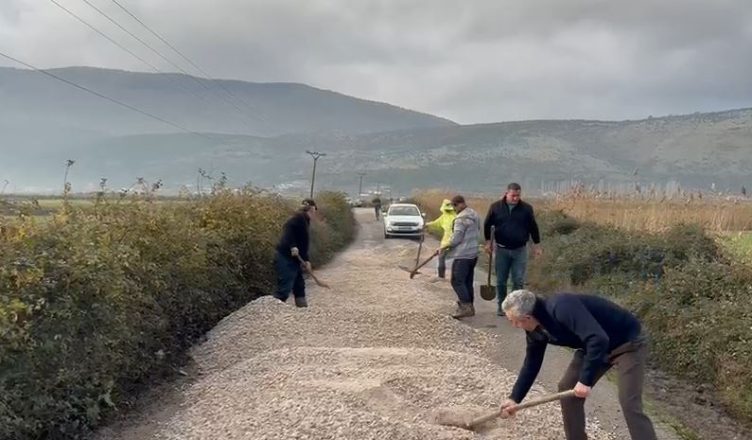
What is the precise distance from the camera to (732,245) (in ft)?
43.1

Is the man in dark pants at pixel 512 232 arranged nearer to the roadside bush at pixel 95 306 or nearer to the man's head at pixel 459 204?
the man's head at pixel 459 204

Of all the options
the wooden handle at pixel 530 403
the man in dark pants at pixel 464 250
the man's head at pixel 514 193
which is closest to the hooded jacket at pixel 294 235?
the man in dark pants at pixel 464 250

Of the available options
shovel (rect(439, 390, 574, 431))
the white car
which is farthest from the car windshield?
shovel (rect(439, 390, 574, 431))

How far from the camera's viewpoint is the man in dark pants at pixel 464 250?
11266mm

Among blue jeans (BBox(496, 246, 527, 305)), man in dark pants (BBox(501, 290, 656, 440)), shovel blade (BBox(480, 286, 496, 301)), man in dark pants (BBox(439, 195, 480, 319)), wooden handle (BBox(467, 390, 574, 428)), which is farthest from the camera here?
shovel blade (BBox(480, 286, 496, 301))

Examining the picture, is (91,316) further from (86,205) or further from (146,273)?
(86,205)

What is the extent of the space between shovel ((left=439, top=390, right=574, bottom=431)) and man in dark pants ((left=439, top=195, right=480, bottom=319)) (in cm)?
525

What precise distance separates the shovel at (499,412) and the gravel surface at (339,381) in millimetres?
108

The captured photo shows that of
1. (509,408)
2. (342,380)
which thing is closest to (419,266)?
(342,380)

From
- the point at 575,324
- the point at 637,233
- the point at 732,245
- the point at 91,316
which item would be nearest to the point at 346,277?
→ the point at 637,233

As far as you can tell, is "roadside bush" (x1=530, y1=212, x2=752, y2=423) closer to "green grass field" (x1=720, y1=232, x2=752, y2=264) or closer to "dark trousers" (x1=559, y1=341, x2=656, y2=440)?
"green grass field" (x1=720, y1=232, x2=752, y2=264)

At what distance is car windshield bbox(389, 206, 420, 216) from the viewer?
117 feet

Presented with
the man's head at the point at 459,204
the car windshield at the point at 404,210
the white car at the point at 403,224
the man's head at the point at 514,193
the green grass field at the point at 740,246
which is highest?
the man's head at the point at 514,193

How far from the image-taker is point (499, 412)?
19.0ft
